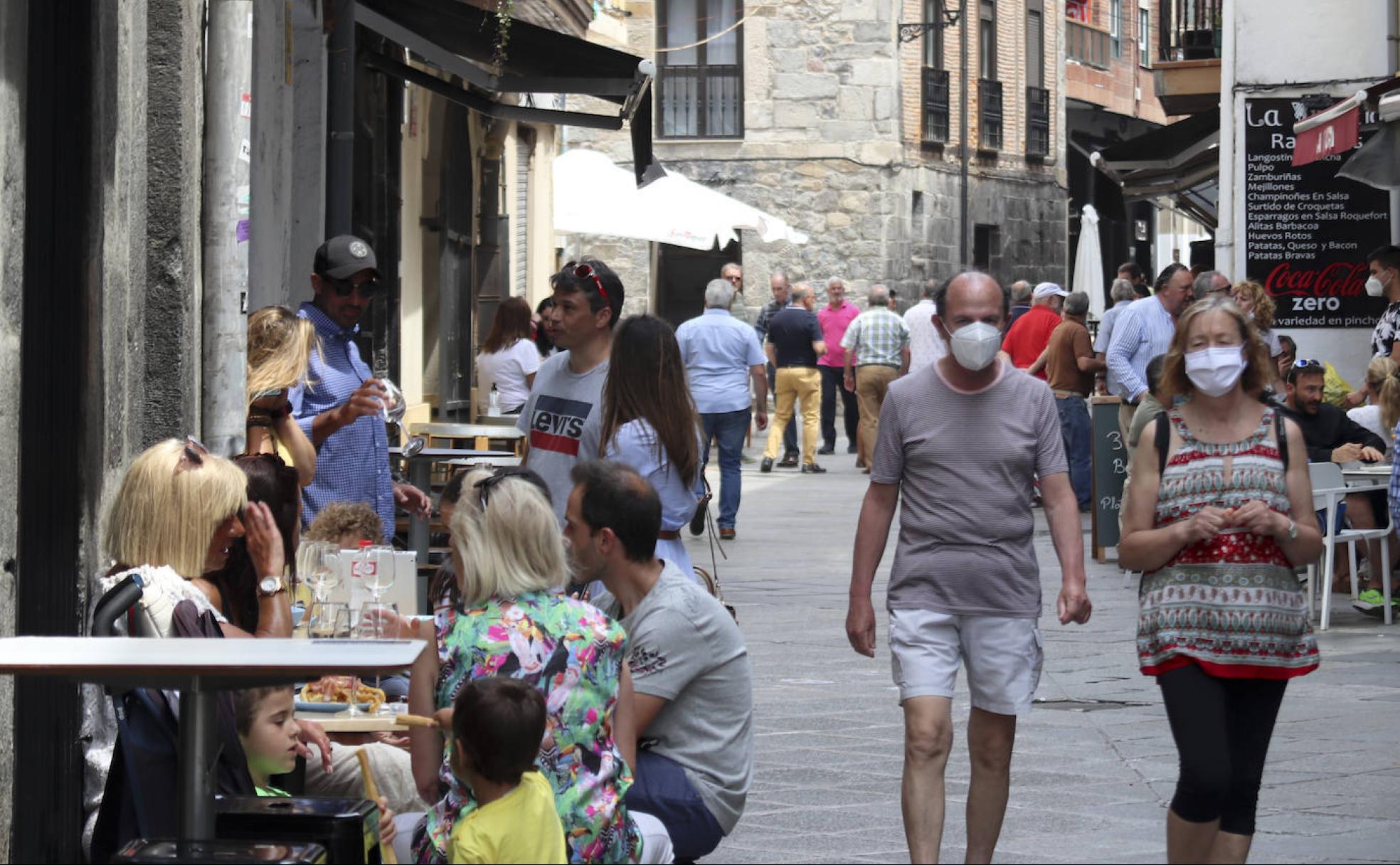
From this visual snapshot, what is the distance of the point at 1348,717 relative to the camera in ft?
27.7

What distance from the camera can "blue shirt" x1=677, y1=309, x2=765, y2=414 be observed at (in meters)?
15.7

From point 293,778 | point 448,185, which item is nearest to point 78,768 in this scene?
point 293,778

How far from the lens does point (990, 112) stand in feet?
125

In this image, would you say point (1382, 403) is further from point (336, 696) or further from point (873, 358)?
point (873, 358)

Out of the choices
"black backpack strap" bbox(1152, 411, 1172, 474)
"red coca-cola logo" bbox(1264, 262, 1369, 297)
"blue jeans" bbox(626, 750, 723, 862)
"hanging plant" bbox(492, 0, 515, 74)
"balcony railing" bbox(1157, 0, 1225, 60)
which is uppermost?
"balcony railing" bbox(1157, 0, 1225, 60)

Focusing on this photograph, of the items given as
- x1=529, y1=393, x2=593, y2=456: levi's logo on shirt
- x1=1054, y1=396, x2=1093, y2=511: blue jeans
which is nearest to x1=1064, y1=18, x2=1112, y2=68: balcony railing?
x1=1054, y1=396, x2=1093, y2=511: blue jeans

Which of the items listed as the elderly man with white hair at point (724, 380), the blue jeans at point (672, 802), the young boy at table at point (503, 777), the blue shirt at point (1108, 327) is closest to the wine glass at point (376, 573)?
the blue jeans at point (672, 802)

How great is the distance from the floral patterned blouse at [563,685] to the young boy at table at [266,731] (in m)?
0.56

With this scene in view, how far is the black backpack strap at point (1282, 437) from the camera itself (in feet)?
17.5

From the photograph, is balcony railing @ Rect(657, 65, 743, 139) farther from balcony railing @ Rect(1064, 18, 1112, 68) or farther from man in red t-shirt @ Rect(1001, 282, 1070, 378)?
man in red t-shirt @ Rect(1001, 282, 1070, 378)

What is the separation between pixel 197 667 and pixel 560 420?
3.04m

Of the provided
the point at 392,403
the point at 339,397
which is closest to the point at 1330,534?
the point at 392,403

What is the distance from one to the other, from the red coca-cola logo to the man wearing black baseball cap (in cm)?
890

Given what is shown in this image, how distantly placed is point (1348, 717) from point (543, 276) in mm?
16976
